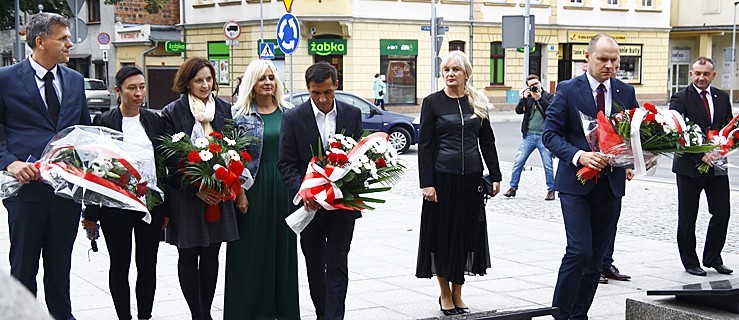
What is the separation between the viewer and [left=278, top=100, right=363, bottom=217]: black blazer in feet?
20.3

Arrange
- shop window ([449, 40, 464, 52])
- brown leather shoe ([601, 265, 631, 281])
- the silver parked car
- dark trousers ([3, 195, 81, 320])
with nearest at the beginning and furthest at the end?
dark trousers ([3, 195, 81, 320]) < brown leather shoe ([601, 265, 631, 281]) < the silver parked car < shop window ([449, 40, 464, 52])

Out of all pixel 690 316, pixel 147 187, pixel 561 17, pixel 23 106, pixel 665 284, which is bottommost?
pixel 665 284

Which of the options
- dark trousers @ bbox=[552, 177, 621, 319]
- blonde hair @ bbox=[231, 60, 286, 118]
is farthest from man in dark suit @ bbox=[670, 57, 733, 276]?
blonde hair @ bbox=[231, 60, 286, 118]

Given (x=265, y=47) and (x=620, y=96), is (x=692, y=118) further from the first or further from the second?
(x=265, y=47)

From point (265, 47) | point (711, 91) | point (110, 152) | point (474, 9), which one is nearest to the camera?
point (110, 152)

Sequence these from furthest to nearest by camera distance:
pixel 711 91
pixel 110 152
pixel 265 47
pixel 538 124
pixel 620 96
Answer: pixel 265 47 < pixel 538 124 < pixel 711 91 < pixel 620 96 < pixel 110 152

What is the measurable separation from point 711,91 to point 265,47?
621 inches

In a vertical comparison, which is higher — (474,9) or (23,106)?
(474,9)

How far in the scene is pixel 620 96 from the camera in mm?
6340

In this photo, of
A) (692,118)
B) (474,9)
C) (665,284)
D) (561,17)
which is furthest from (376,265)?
(561,17)

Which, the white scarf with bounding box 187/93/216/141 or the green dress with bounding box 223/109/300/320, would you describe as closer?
the white scarf with bounding box 187/93/216/141

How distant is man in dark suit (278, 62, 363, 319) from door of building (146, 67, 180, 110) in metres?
32.5

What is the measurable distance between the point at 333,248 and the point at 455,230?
1124mm

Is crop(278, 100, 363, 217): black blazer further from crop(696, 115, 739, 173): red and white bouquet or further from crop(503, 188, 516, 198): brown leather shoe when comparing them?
crop(503, 188, 516, 198): brown leather shoe
